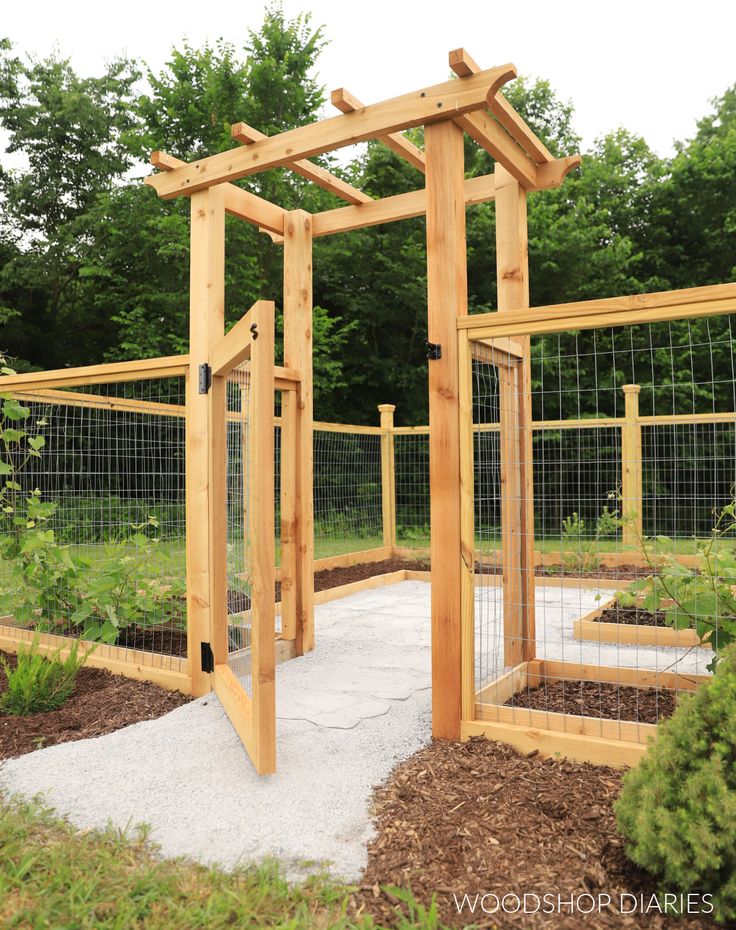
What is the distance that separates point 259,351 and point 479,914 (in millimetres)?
2101

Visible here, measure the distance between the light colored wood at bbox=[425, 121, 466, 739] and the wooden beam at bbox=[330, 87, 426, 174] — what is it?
54cm

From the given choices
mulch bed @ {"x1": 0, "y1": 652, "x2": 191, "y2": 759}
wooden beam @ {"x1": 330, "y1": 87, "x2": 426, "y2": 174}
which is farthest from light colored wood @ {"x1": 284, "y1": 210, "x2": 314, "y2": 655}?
mulch bed @ {"x1": 0, "y1": 652, "x2": 191, "y2": 759}

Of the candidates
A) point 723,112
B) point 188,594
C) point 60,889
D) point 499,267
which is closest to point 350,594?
point 188,594

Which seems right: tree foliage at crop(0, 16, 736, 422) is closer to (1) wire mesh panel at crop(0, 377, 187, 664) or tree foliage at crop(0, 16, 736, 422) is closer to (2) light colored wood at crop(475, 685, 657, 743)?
(1) wire mesh panel at crop(0, 377, 187, 664)

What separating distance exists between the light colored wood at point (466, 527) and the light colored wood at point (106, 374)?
Answer: 1.65 meters

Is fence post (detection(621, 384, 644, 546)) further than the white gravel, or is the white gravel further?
fence post (detection(621, 384, 644, 546))

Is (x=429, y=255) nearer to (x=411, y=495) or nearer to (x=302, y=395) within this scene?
(x=302, y=395)

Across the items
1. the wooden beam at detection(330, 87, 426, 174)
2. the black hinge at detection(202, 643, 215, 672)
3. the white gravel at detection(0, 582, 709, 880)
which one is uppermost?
the wooden beam at detection(330, 87, 426, 174)

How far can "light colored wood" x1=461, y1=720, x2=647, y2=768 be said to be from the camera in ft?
9.87

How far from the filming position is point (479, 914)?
2084mm

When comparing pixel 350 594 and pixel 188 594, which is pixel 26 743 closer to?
pixel 188 594

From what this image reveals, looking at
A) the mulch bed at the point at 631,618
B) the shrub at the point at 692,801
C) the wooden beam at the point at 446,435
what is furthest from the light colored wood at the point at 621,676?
the mulch bed at the point at 631,618

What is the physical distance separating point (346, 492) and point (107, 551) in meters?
4.40

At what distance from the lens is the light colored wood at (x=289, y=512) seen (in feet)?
16.1
